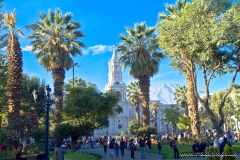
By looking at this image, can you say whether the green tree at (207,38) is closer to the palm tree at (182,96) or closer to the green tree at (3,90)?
the green tree at (3,90)

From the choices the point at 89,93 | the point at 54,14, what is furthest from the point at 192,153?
the point at 54,14

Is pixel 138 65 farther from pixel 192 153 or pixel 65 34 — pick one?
pixel 192 153

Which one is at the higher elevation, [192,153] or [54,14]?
[54,14]

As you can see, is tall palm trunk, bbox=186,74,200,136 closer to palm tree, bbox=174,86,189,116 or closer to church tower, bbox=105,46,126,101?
palm tree, bbox=174,86,189,116

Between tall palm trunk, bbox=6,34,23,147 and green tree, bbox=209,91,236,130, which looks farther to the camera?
green tree, bbox=209,91,236,130

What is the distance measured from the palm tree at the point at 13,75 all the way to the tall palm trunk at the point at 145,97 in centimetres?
1459

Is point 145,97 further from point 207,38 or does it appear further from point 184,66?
point 207,38

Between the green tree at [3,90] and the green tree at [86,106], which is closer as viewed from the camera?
the green tree at [86,106]

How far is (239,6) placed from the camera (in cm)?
1825

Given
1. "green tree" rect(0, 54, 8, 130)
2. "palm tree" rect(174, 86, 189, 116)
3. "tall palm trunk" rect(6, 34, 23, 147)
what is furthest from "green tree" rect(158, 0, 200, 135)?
"palm tree" rect(174, 86, 189, 116)

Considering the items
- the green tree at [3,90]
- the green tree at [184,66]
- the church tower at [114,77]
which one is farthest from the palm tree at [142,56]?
the church tower at [114,77]

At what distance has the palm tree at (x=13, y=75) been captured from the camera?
2048 cm

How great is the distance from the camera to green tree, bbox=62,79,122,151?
22453 millimetres

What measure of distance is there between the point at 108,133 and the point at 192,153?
69531 mm
